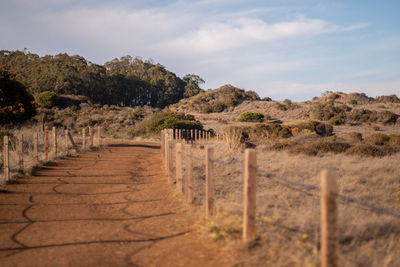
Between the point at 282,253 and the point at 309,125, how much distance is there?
2543cm

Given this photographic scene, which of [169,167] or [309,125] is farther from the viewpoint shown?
[309,125]

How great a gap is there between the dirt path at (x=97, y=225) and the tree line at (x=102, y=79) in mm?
36986

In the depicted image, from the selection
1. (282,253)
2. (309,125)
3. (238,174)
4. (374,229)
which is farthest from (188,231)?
(309,125)

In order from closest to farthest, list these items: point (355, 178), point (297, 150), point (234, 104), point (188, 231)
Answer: point (188, 231) < point (355, 178) < point (297, 150) < point (234, 104)

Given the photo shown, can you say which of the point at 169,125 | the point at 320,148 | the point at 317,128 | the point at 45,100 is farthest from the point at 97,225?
the point at 45,100

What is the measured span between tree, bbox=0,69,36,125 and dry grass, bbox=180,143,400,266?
42.0 feet

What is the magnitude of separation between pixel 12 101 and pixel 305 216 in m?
19.2

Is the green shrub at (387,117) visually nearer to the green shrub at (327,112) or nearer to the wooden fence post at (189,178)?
the green shrub at (327,112)

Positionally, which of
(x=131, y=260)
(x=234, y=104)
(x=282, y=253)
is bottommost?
(x=131, y=260)

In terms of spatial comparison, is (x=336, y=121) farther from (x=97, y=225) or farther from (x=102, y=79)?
(x=102, y=79)

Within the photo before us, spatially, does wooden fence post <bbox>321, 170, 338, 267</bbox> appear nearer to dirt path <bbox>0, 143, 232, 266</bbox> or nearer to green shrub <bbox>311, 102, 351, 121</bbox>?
dirt path <bbox>0, 143, 232, 266</bbox>

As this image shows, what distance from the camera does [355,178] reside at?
976 cm

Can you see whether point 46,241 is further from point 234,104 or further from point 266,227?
point 234,104

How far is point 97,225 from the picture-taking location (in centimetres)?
646
